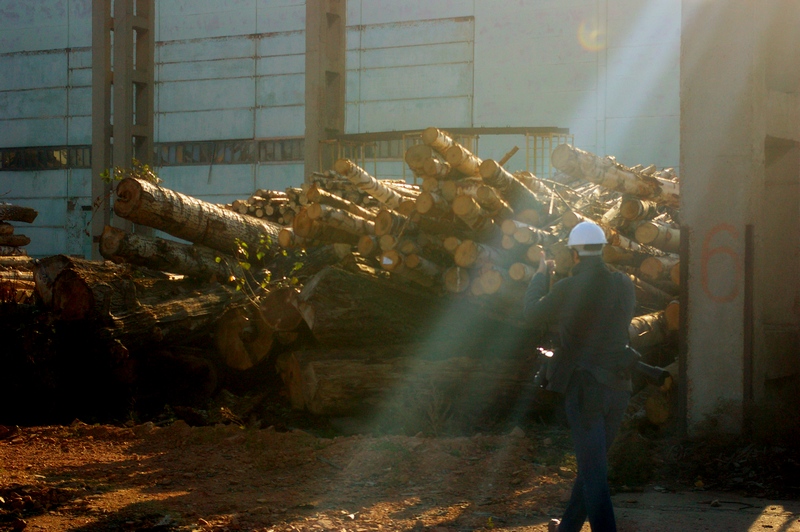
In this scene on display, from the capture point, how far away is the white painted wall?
23.7 meters

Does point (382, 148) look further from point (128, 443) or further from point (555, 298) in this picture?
point (555, 298)

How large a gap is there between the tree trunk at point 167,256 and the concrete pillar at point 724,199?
5265 mm

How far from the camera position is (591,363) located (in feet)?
14.9

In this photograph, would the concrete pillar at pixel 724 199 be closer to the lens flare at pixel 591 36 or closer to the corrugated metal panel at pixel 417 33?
the lens flare at pixel 591 36

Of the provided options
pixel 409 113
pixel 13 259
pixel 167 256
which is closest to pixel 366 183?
pixel 167 256

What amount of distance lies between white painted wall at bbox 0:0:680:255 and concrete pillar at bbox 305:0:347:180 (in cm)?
802

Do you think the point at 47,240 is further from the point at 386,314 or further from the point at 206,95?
the point at 386,314

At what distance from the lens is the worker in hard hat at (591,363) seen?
4.44 metres

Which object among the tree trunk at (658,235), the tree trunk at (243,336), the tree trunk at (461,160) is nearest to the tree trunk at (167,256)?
the tree trunk at (243,336)

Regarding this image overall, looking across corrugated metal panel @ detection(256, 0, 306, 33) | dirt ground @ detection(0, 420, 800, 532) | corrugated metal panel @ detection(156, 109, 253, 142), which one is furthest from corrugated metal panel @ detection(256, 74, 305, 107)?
dirt ground @ detection(0, 420, 800, 532)

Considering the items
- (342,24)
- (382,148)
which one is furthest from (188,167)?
(342,24)

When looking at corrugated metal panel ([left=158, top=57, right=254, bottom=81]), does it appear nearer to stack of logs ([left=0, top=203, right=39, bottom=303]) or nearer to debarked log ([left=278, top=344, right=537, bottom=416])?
stack of logs ([left=0, top=203, right=39, bottom=303])

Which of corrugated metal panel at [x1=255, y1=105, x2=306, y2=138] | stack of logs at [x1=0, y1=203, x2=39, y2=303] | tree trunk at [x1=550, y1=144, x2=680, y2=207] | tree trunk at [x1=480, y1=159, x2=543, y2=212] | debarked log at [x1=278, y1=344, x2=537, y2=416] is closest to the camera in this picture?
debarked log at [x1=278, y1=344, x2=537, y2=416]

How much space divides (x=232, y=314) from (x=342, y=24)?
30.6 ft
